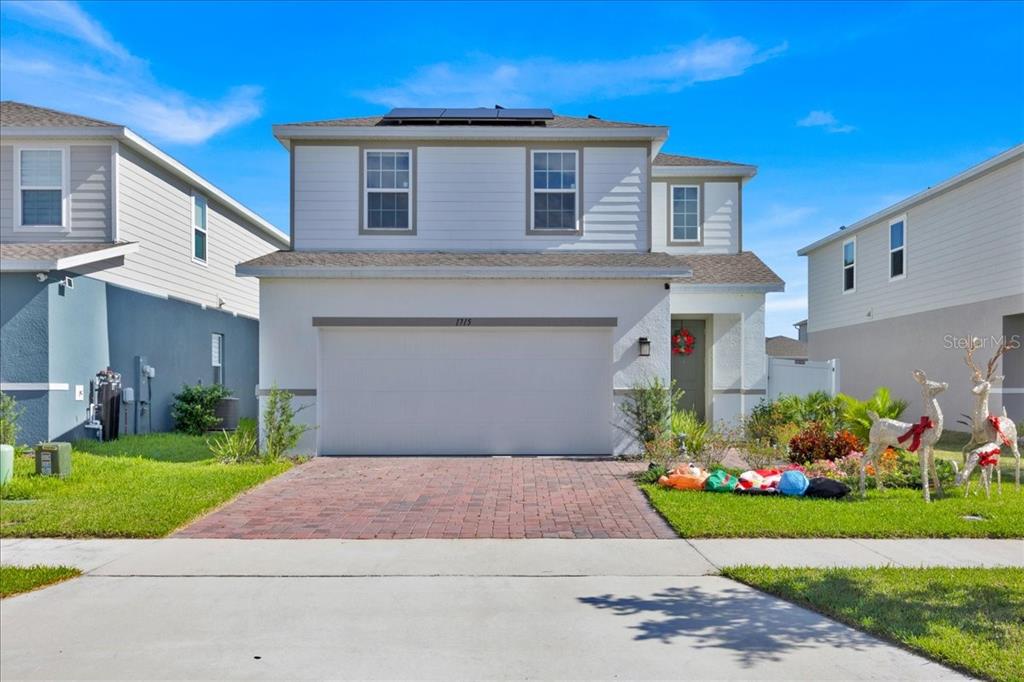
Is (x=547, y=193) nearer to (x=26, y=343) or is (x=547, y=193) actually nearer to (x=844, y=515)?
(x=844, y=515)

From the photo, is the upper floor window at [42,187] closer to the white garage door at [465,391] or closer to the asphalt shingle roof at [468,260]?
the asphalt shingle roof at [468,260]

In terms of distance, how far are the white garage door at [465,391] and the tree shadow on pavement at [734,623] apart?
7.62 meters

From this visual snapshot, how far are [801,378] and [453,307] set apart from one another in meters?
7.87

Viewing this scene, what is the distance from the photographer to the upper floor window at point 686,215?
17.1m

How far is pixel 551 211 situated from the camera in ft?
47.7

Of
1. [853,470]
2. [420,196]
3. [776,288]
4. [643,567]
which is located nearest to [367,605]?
[643,567]

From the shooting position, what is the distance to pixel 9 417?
12.8 metres

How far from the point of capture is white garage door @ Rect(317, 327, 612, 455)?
43.6 ft

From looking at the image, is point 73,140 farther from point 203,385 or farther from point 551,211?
point 551,211

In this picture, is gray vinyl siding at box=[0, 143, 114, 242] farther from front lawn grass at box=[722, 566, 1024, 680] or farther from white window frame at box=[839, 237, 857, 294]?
white window frame at box=[839, 237, 857, 294]

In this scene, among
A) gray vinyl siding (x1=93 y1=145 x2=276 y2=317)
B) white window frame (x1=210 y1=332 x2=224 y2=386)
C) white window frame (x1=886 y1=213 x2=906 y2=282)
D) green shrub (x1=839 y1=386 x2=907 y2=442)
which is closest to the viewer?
green shrub (x1=839 y1=386 x2=907 y2=442)

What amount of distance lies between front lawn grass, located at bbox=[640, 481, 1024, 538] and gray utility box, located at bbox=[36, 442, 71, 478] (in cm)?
823

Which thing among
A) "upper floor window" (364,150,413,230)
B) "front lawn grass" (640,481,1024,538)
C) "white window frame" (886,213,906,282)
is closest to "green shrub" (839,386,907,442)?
"front lawn grass" (640,481,1024,538)

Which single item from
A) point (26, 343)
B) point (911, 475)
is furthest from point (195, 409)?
point (911, 475)
